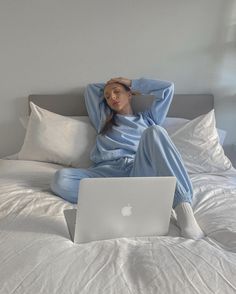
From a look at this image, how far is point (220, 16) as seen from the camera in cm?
245

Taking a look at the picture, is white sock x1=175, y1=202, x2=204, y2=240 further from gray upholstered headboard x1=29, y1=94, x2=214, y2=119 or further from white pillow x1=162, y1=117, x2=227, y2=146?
gray upholstered headboard x1=29, y1=94, x2=214, y2=119

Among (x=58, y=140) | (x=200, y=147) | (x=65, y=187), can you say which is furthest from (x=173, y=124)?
(x=65, y=187)

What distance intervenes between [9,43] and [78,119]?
0.67 m

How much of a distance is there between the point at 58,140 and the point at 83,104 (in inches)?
14.3

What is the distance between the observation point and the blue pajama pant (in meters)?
1.50

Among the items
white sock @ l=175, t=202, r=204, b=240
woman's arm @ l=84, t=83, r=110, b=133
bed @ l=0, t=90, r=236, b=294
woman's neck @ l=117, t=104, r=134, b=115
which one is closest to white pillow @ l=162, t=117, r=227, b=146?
woman's neck @ l=117, t=104, r=134, b=115

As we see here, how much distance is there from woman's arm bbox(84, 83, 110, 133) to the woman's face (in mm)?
82

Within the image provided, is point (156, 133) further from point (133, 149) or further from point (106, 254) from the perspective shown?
point (106, 254)

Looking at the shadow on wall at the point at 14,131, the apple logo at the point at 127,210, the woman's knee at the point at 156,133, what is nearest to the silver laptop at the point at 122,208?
the apple logo at the point at 127,210

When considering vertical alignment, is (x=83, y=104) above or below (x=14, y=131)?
above

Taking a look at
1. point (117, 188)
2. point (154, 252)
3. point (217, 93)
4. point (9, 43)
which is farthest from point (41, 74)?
point (154, 252)

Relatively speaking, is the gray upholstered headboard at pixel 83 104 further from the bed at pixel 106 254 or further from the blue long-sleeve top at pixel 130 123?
the bed at pixel 106 254

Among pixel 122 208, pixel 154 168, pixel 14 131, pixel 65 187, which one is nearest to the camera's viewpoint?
pixel 122 208

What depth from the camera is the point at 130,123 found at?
6.81ft
